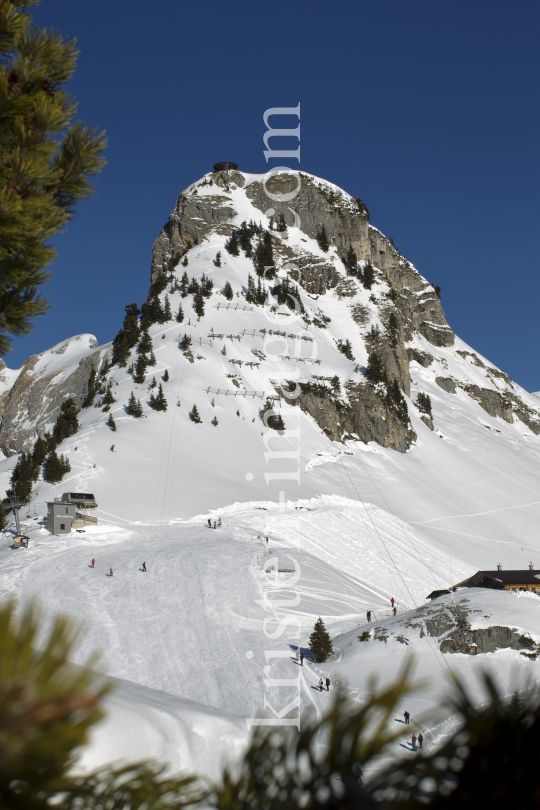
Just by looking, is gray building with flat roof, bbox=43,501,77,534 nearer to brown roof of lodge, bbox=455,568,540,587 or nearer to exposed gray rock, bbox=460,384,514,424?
brown roof of lodge, bbox=455,568,540,587

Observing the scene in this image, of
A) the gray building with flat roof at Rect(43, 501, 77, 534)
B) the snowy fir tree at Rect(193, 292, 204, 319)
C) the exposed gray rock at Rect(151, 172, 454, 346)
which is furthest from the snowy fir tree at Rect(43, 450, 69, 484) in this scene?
the exposed gray rock at Rect(151, 172, 454, 346)

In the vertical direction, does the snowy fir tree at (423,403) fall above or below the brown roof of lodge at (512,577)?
above

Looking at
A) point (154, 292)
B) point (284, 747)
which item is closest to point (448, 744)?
point (284, 747)

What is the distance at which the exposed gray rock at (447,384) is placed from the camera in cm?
10969

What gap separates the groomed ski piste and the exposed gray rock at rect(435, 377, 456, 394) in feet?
61.9

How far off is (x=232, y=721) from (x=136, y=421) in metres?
53.2

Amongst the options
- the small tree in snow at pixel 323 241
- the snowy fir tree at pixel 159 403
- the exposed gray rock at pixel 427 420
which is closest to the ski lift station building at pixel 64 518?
the snowy fir tree at pixel 159 403

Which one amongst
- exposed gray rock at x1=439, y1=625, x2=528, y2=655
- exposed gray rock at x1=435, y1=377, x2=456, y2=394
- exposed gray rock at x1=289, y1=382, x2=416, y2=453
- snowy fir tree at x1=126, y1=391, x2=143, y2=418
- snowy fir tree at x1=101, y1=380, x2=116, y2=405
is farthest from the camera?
exposed gray rock at x1=435, y1=377, x2=456, y2=394

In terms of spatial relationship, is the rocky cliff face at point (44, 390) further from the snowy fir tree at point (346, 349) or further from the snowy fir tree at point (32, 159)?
the snowy fir tree at point (32, 159)

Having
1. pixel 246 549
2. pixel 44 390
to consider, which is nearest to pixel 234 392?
pixel 246 549

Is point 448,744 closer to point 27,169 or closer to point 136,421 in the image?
point 27,169

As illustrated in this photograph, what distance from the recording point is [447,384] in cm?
11050

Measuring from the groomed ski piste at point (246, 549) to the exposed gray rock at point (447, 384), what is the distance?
18874 mm

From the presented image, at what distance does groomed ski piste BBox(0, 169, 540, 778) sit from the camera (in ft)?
50.6
